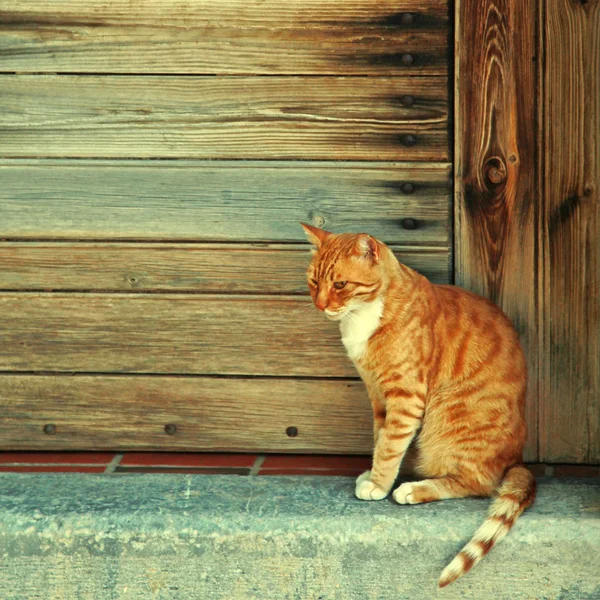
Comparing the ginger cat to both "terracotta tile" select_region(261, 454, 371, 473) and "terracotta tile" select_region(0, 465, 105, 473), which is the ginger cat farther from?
"terracotta tile" select_region(0, 465, 105, 473)

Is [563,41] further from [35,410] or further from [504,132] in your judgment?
[35,410]

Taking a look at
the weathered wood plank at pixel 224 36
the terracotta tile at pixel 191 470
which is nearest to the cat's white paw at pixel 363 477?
the terracotta tile at pixel 191 470

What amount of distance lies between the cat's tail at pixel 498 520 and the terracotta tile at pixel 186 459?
88 cm

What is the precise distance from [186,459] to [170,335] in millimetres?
433

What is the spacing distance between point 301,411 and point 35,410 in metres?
0.90

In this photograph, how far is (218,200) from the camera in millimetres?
3090

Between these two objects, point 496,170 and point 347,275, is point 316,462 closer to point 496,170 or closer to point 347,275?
point 347,275

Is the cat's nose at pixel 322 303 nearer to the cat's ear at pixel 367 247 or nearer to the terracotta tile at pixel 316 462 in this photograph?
the cat's ear at pixel 367 247

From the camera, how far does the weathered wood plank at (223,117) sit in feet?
9.91

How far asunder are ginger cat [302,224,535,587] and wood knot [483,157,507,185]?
413 mm

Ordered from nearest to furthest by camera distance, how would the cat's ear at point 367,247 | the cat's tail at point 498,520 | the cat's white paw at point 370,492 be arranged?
1. the cat's tail at point 498,520
2. the cat's ear at point 367,247
3. the cat's white paw at point 370,492

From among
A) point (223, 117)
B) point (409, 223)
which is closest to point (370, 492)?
point (409, 223)

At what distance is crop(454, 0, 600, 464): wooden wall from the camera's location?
2930 millimetres

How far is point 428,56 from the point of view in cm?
299
